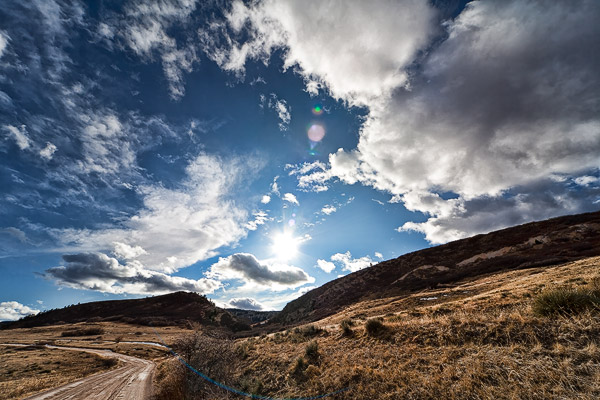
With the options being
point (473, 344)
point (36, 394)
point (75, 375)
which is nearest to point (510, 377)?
point (473, 344)

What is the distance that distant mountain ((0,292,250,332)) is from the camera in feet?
324

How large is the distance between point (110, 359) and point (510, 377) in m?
55.2

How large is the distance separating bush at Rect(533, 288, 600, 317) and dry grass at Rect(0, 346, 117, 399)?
37.3 metres

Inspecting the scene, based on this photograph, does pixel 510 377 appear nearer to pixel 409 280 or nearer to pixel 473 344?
pixel 473 344

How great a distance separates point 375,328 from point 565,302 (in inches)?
351

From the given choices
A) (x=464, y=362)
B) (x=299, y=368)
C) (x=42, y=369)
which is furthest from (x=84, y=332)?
(x=464, y=362)

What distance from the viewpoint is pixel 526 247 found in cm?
5081

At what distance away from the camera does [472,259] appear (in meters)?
57.5

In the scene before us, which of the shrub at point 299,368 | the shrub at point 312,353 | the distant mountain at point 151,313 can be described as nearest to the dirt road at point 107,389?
the shrub at point 299,368

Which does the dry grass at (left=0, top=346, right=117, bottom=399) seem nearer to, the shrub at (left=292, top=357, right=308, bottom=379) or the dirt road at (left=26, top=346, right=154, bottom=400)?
the dirt road at (left=26, top=346, right=154, bottom=400)

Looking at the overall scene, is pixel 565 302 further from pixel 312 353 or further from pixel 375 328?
pixel 312 353

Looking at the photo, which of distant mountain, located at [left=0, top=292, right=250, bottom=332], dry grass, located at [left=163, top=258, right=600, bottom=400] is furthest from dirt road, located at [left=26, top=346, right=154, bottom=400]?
distant mountain, located at [left=0, top=292, right=250, bottom=332]

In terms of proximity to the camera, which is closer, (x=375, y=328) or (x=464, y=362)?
(x=464, y=362)

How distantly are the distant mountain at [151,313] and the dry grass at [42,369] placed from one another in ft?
189
